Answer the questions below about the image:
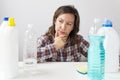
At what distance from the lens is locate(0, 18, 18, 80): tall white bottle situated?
3.34 feet

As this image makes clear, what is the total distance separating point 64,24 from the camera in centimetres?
174

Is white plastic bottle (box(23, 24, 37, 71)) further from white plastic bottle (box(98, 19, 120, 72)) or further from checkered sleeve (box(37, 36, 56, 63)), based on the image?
white plastic bottle (box(98, 19, 120, 72))

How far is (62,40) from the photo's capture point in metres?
1.70

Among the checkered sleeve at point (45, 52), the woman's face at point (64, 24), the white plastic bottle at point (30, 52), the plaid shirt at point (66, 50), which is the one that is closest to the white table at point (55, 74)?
the white plastic bottle at point (30, 52)

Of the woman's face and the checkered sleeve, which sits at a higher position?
the woman's face

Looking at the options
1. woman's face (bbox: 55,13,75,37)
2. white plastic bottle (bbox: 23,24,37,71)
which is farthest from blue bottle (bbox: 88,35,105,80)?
woman's face (bbox: 55,13,75,37)

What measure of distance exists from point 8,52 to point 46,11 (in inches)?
47.8

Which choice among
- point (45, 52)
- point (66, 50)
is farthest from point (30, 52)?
point (66, 50)

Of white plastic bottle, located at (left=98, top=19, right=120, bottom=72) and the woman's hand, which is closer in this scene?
white plastic bottle, located at (left=98, top=19, right=120, bottom=72)

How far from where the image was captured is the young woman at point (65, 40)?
66.2 inches

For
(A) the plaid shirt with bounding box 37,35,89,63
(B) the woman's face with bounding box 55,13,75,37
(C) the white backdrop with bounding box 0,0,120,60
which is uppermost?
(C) the white backdrop with bounding box 0,0,120,60

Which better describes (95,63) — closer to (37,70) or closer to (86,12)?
(37,70)

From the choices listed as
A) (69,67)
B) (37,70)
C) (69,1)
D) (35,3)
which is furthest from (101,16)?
(37,70)

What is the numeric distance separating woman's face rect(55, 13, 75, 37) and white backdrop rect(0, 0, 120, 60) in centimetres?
38
